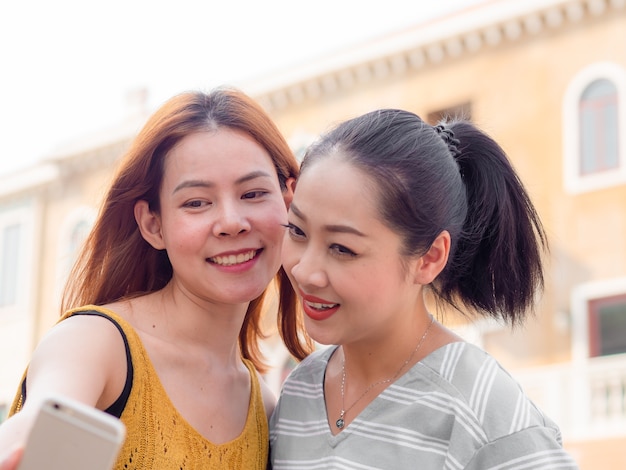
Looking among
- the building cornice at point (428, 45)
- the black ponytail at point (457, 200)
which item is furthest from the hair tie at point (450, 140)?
the building cornice at point (428, 45)

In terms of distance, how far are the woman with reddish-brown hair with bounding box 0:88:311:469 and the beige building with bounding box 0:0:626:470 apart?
11.3 metres

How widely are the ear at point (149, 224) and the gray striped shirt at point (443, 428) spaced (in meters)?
0.65

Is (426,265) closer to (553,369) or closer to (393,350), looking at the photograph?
(393,350)

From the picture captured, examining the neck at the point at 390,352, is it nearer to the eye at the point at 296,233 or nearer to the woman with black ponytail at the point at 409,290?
the woman with black ponytail at the point at 409,290

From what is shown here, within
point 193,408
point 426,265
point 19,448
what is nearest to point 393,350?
point 426,265

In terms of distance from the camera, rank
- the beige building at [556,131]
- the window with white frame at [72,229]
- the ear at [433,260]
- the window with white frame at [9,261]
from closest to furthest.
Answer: the ear at [433,260] → the beige building at [556,131] → the window with white frame at [72,229] → the window with white frame at [9,261]

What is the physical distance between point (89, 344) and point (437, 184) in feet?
2.71

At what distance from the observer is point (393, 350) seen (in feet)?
8.41

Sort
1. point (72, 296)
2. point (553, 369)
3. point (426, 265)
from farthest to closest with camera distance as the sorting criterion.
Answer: point (553, 369) → point (72, 296) → point (426, 265)

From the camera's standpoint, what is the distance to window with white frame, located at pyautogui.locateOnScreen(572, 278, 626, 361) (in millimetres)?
14594

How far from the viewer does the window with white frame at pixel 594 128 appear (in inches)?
587

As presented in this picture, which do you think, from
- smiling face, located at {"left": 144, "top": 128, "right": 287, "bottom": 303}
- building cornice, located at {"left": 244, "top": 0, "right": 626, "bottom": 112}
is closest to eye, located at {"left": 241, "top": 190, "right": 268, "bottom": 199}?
smiling face, located at {"left": 144, "top": 128, "right": 287, "bottom": 303}

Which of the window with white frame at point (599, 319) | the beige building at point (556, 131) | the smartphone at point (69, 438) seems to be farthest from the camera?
the window with white frame at point (599, 319)

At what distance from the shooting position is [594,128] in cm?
1512
